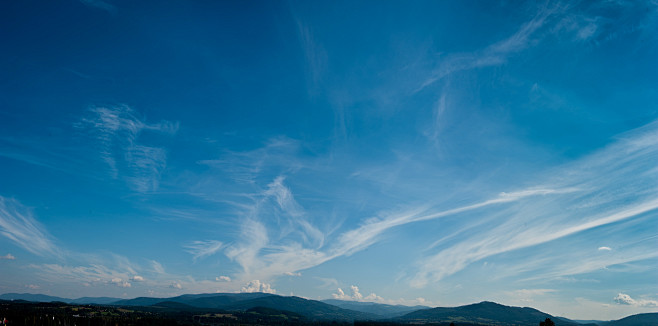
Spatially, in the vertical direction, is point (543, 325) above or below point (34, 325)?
above

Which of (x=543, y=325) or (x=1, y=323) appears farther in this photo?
(x=1, y=323)

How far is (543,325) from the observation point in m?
64.9

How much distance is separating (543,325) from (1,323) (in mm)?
256827

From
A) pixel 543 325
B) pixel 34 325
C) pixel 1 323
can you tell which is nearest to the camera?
pixel 543 325

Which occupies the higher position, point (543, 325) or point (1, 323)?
point (543, 325)

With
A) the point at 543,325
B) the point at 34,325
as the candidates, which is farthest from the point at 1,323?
the point at 543,325

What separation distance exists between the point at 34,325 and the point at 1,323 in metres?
18.8

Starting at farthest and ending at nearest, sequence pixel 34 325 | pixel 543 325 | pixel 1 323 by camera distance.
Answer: pixel 34 325, pixel 1 323, pixel 543 325

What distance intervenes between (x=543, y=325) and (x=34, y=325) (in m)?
263

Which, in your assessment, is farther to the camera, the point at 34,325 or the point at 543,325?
the point at 34,325

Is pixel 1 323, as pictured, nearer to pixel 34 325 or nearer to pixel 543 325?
pixel 34 325

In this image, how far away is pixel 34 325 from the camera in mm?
198625
